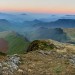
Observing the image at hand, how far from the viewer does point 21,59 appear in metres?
36.1

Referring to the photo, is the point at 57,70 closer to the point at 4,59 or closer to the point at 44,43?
the point at 4,59

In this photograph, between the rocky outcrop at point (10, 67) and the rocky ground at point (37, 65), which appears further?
the rocky ground at point (37, 65)

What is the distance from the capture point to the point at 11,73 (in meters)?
29.8

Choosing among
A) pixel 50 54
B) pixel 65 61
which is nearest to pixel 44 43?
pixel 50 54

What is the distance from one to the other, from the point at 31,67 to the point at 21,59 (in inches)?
154

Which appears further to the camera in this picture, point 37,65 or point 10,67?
point 37,65

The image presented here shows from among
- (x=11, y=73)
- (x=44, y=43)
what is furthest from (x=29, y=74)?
(x=44, y=43)

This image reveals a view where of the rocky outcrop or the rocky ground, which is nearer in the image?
the rocky outcrop

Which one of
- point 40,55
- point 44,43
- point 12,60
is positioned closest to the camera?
point 12,60

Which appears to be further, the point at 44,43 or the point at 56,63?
the point at 44,43

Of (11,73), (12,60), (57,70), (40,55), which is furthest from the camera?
(40,55)

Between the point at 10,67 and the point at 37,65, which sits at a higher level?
the point at 10,67

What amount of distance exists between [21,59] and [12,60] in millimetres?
2141

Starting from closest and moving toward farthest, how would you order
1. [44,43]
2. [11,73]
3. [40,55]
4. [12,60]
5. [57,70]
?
[11,73], [57,70], [12,60], [40,55], [44,43]
